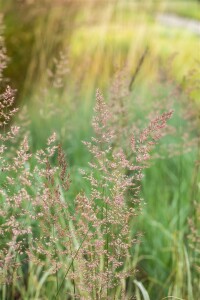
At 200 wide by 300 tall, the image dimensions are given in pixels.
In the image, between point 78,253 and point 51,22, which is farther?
point 51,22

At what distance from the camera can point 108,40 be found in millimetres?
7352

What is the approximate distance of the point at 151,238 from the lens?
2.98 m

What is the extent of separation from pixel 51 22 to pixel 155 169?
1516mm

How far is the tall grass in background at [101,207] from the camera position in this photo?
1493mm

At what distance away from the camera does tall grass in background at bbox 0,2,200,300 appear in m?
1.49

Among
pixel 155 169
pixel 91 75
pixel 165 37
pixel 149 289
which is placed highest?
pixel 165 37

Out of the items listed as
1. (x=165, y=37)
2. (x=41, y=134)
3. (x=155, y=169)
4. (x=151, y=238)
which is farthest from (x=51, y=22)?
(x=165, y=37)

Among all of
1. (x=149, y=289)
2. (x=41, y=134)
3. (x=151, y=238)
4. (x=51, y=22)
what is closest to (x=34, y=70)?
(x=51, y=22)

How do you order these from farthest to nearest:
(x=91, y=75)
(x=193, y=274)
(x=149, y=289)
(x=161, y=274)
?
(x=91, y=75) → (x=161, y=274) → (x=149, y=289) → (x=193, y=274)

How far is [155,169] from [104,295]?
2157mm

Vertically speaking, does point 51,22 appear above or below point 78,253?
above

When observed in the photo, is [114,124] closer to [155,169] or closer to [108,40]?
[155,169]

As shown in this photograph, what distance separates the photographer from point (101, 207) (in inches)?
101

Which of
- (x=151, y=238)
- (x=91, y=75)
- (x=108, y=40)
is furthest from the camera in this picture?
(x=108, y=40)
